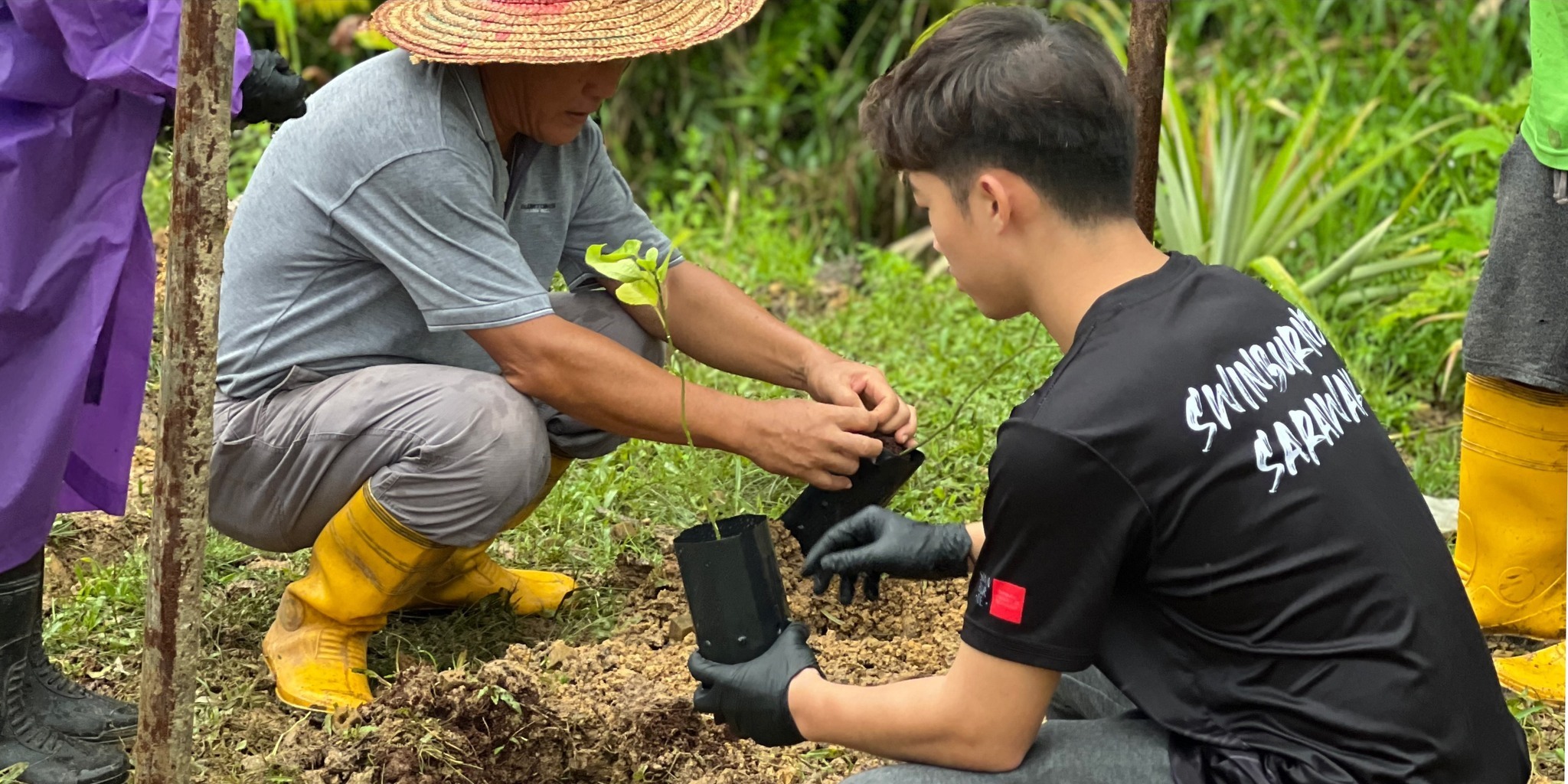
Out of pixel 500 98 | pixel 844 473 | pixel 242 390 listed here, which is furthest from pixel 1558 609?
pixel 242 390

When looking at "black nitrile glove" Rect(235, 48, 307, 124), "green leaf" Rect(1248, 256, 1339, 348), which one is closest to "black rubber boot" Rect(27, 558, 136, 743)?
"black nitrile glove" Rect(235, 48, 307, 124)

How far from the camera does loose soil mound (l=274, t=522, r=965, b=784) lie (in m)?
2.25

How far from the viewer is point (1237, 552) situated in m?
1.59

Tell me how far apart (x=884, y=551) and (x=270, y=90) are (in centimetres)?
108

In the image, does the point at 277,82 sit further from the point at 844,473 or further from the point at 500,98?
the point at 844,473

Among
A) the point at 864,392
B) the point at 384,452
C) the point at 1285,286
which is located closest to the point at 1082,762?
the point at 864,392

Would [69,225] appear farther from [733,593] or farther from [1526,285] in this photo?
[1526,285]

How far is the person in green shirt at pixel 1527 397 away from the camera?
256 cm

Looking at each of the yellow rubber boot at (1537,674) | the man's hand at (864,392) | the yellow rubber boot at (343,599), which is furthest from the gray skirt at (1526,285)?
the yellow rubber boot at (343,599)

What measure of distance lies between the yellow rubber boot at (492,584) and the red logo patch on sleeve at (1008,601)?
1.25 metres

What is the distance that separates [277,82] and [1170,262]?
127cm

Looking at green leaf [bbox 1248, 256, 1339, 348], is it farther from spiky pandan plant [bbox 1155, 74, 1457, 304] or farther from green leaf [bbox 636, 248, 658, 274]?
green leaf [bbox 636, 248, 658, 274]

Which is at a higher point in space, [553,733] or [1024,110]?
[1024,110]

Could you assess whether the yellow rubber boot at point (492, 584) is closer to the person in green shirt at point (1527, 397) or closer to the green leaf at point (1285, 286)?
the person in green shirt at point (1527, 397)
